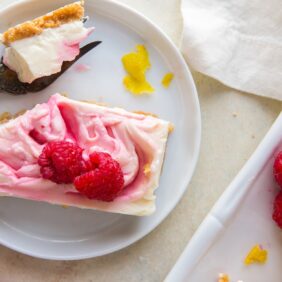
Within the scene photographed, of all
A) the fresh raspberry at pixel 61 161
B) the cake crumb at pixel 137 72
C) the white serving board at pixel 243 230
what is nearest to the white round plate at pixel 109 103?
the cake crumb at pixel 137 72

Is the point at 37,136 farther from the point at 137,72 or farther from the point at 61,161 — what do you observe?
the point at 137,72

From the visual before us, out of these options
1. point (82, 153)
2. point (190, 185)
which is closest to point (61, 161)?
point (82, 153)

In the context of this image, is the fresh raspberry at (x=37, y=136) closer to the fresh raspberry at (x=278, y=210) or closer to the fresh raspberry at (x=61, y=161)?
the fresh raspberry at (x=61, y=161)

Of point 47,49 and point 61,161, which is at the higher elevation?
point 47,49

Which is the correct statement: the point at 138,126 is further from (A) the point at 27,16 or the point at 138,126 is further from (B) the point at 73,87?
(A) the point at 27,16

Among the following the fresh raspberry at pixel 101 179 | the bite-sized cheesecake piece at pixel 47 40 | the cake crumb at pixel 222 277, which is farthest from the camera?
the cake crumb at pixel 222 277

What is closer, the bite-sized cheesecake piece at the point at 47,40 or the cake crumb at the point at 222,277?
the bite-sized cheesecake piece at the point at 47,40
